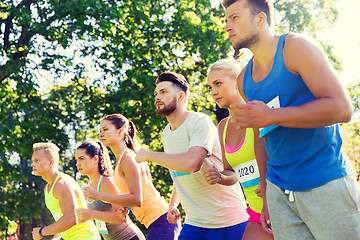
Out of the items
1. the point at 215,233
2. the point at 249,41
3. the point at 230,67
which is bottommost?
the point at 215,233

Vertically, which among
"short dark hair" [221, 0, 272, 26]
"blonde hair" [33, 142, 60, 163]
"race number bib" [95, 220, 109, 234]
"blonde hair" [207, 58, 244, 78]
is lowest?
"race number bib" [95, 220, 109, 234]

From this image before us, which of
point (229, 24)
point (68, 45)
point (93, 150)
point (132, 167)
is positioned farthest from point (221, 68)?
point (68, 45)

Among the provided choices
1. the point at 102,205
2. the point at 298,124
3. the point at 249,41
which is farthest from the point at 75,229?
the point at 298,124

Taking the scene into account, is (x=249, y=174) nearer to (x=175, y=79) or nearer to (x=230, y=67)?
(x=230, y=67)

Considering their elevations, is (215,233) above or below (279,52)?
below

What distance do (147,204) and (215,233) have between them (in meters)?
1.23

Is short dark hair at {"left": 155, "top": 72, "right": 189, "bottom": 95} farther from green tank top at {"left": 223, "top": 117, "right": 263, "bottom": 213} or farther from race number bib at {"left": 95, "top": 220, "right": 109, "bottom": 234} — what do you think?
race number bib at {"left": 95, "top": 220, "right": 109, "bottom": 234}

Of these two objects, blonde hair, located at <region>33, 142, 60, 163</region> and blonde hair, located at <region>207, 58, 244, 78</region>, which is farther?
blonde hair, located at <region>33, 142, 60, 163</region>

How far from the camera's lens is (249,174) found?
3.68 m

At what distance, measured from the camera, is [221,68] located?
4.09 m

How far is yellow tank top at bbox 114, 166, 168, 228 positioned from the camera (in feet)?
17.1

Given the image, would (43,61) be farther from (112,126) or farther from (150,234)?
(150,234)

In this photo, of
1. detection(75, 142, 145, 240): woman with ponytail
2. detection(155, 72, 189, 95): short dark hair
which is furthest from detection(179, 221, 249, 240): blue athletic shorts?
detection(155, 72, 189, 95): short dark hair

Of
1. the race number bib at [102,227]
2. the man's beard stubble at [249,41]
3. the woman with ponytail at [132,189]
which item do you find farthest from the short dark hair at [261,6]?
the race number bib at [102,227]
